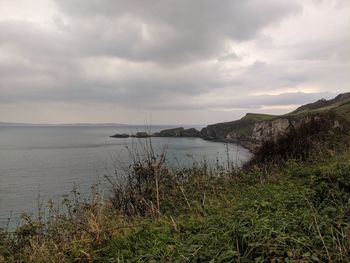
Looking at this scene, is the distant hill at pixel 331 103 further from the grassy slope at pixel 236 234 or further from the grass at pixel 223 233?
the grassy slope at pixel 236 234

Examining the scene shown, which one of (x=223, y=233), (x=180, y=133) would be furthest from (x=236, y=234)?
(x=180, y=133)

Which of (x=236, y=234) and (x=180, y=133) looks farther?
(x=180, y=133)

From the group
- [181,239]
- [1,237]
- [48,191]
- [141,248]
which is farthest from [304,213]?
[48,191]

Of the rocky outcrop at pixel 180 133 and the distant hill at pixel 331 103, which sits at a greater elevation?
the distant hill at pixel 331 103

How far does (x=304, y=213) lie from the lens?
13.7ft

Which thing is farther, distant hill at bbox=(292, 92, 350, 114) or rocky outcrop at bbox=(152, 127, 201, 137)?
rocky outcrop at bbox=(152, 127, 201, 137)

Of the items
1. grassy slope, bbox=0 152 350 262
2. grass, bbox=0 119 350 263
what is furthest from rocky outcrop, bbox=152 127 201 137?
grassy slope, bbox=0 152 350 262

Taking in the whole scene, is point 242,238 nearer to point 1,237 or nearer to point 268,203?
point 268,203

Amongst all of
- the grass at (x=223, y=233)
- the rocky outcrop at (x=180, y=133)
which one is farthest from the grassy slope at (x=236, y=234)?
the rocky outcrop at (x=180, y=133)

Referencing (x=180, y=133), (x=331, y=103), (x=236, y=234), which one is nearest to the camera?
(x=236, y=234)

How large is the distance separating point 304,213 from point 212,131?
441 ft

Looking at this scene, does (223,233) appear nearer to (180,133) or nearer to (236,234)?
(236,234)

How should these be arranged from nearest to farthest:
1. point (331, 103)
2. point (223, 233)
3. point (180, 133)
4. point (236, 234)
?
point (236, 234), point (223, 233), point (331, 103), point (180, 133)

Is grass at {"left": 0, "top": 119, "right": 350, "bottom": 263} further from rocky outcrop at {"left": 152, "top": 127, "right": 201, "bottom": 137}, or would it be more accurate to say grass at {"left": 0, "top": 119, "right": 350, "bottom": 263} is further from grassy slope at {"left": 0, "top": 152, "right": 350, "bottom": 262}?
rocky outcrop at {"left": 152, "top": 127, "right": 201, "bottom": 137}
